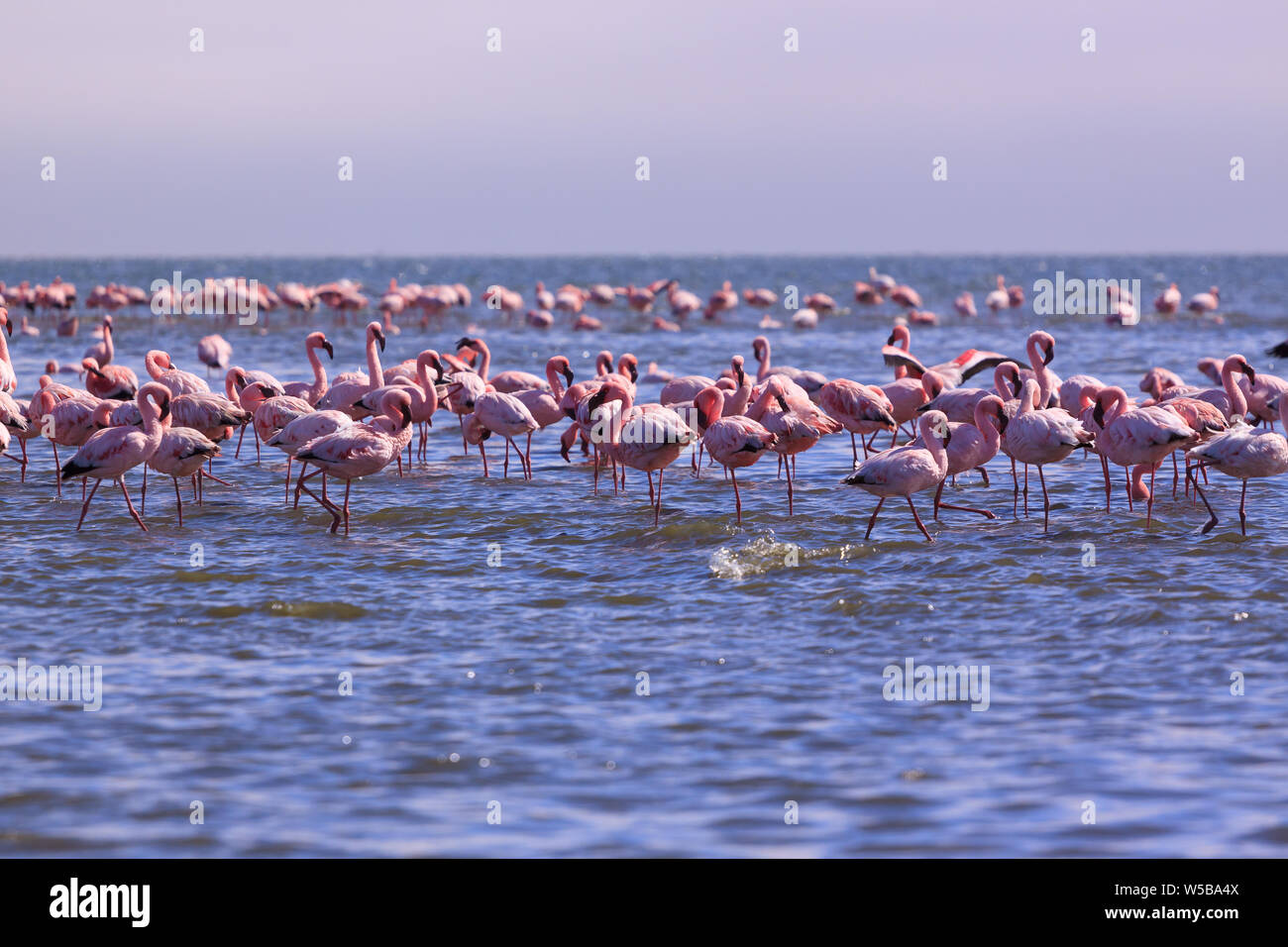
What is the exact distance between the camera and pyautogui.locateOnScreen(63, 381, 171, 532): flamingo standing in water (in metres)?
11.5

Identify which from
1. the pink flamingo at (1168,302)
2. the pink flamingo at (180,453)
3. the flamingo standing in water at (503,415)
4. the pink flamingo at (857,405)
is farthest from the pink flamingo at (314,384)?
the pink flamingo at (1168,302)

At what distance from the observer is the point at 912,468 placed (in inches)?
420

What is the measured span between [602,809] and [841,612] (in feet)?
11.8

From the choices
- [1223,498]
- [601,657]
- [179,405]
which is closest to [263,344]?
[179,405]

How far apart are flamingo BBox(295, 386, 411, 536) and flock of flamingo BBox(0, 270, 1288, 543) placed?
2cm

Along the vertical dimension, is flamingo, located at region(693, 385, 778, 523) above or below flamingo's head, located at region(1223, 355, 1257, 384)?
below

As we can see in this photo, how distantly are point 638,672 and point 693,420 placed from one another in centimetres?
550

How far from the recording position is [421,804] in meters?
5.81

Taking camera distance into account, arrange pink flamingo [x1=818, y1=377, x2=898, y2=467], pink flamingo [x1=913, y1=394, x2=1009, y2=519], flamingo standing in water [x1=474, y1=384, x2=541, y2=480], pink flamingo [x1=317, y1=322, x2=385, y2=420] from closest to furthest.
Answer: pink flamingo [x1=913, y1=394, x2=1009, y2=519] → pink flamingo [x1=818, y1=377, x2=898, y2=467] → flamingo standing in water [x1=474, y1=384, x2=541, y2=480] → pink flamingo [x1=317, y1=322, x2=385, y2=420]

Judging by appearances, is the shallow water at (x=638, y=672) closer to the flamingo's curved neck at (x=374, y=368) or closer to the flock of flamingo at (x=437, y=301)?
the flamingo's curved neck at (x=374, y=368)

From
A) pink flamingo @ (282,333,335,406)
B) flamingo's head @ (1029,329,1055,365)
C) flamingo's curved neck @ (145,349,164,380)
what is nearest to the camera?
flamingo's head @ (1029,329,1055,365)

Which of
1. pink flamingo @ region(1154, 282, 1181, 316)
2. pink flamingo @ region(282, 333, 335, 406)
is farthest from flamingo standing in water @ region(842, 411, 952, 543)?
pink flamingo @ region(1154, 282, 1181, 316)

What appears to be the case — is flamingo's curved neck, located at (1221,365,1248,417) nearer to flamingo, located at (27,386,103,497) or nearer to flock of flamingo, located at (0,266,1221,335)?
flamingo, located at (27,386,103,497)
